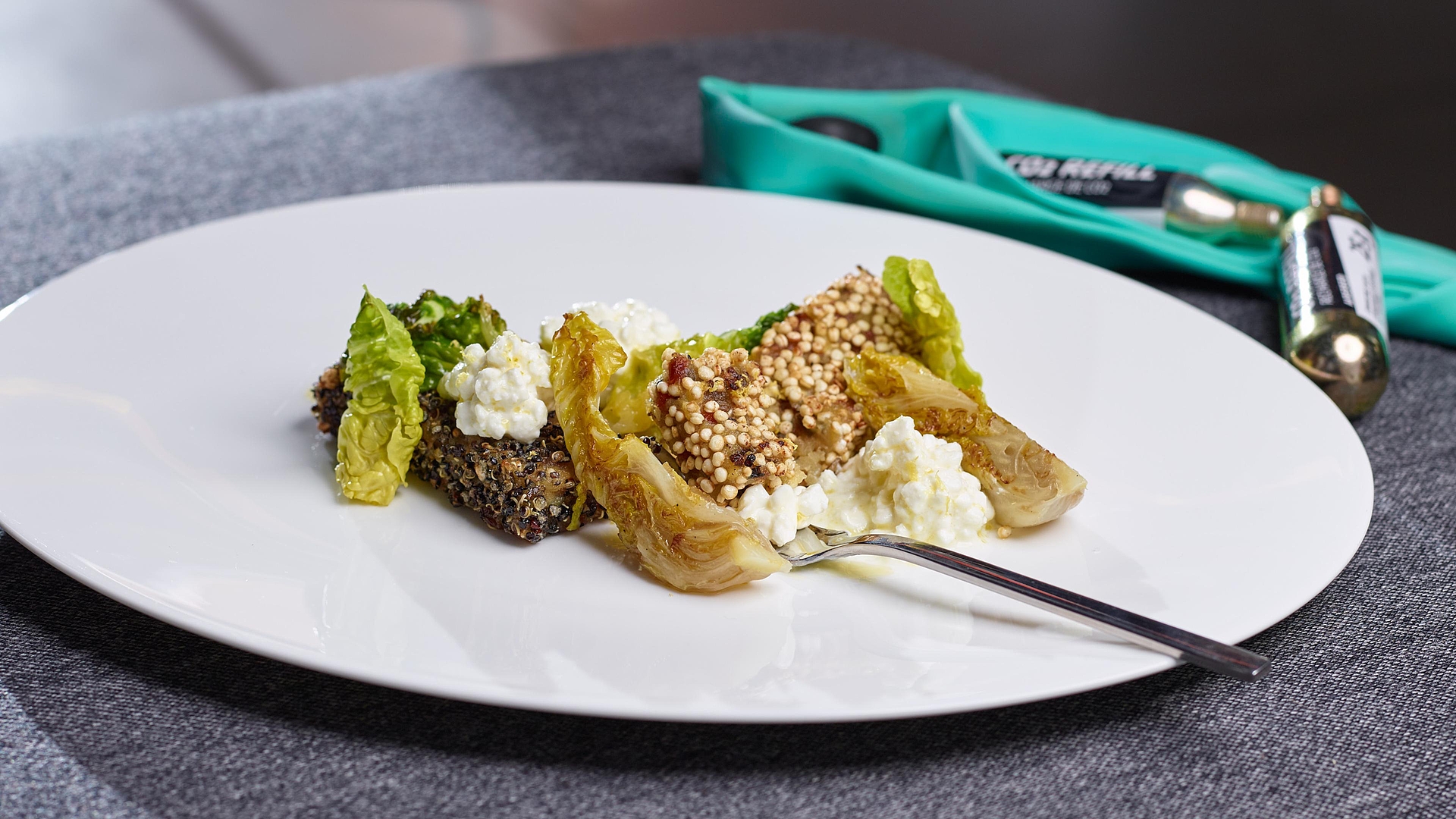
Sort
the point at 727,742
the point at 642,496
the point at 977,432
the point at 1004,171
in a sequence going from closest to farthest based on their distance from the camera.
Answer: the point at 727,742
the point at 642,496
the point at 977,432
the point at 1004,171

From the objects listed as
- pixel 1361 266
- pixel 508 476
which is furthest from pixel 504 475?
pixel 1361 266

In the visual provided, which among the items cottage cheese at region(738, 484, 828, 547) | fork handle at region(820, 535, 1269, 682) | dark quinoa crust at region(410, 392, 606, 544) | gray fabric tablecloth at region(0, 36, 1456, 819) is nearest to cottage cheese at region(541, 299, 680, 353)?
dark quinoa crust at region(410, 392, 606, 544)

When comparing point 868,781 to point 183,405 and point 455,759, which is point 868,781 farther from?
point 183,405

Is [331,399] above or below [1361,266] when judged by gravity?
above

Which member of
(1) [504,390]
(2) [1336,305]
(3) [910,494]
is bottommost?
(2) [1336,305]

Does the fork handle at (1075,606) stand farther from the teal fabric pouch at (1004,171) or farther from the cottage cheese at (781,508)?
the teal fabric pouch at (1004,171)

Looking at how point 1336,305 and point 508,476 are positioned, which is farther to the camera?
point 1336,305

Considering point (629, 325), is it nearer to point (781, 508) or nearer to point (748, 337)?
point (748, 337)
